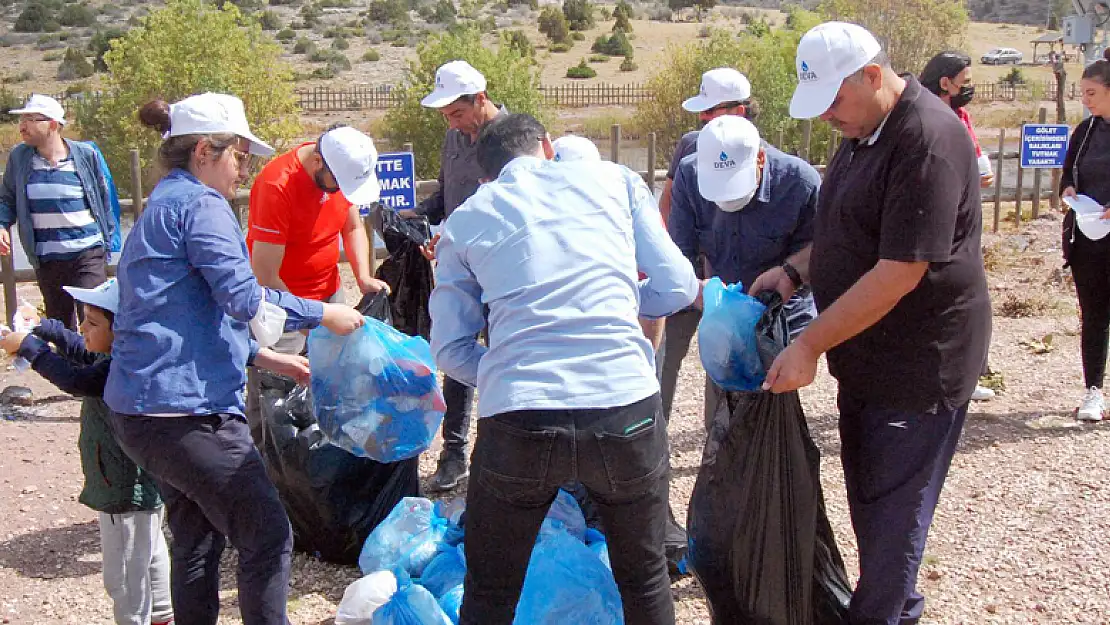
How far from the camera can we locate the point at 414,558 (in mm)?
3270

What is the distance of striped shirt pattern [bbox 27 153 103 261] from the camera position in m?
5.71

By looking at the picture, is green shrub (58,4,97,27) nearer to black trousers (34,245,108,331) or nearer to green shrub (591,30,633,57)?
green shrub (591,30,633,57)

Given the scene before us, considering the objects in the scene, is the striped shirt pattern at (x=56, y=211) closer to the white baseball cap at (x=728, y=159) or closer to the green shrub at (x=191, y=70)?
the white baseball cap at (x=728, y=159)

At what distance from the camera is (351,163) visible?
12.0 feet

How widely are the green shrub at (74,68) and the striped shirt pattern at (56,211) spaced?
140ft

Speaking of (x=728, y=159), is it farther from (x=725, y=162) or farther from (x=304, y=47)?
(x=304, y=47)

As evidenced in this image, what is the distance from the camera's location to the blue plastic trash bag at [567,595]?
9.30 feet

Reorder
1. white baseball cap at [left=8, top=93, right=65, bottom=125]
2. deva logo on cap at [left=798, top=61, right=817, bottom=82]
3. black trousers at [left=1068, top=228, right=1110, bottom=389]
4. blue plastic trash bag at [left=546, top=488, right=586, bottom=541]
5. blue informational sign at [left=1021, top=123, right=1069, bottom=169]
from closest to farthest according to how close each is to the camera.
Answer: deva logo on cap at [left=798, top=61, right=817, bottom=82] < blue plastic trash bag at [left=546, top=488, right=586, bottom=541] < black trousers at [left=1068, top=228, right=1110, bottom=389] < white baseball cap at [left=8, top=93, right=65, bottom=125] < blue informational sign at [left=1021, top=123, right=1069, bottom=169]

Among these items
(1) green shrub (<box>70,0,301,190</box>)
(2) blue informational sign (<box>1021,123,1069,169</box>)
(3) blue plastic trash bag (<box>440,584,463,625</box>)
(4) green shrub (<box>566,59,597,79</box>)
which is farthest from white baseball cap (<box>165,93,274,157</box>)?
(4) green shrub (<box>566,59,597,79</box>)

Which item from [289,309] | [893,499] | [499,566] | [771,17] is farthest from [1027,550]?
[771,17]

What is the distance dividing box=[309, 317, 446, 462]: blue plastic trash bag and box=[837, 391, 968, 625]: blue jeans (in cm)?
139

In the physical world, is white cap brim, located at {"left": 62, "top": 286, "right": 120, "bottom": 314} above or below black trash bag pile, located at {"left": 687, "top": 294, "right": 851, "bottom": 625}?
above

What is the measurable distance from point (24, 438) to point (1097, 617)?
4.89 metres

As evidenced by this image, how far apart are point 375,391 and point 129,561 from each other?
89 cm
